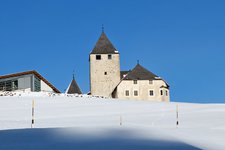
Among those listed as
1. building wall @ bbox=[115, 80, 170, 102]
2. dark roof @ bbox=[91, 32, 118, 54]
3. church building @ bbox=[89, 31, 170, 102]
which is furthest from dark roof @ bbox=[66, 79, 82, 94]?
building wall @ bbox=[115, 80, 170, 102]

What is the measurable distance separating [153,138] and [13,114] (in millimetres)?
19813

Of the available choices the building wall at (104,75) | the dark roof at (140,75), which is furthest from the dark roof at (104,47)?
the dark roof at (140,75)

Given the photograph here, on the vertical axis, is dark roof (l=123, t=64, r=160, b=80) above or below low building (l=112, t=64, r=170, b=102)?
above

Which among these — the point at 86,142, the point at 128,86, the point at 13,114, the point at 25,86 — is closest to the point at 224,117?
the point at 13,114

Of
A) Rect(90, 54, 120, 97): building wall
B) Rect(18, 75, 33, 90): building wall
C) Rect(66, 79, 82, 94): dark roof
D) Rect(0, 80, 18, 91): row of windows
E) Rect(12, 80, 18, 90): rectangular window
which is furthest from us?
Rect(66, 79, 82, 94): dark roof

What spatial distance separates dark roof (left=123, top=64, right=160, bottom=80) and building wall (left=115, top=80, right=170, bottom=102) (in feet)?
2.30

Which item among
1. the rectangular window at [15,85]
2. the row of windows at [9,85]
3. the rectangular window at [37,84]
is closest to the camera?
the row of windows at [9,85]

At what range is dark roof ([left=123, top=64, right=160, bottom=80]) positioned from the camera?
74.8 m

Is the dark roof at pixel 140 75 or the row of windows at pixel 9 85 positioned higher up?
the dark roof at pixel 140 75

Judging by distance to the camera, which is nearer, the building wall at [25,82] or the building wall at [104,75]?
the building wall at [25,82]

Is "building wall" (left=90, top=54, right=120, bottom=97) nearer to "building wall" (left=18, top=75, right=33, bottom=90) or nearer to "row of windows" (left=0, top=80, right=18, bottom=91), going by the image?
"building wall" (left=18, top=75, right=33, bottom=90)

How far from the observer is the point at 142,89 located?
74.1 m

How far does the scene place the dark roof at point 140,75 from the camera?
7475 cm

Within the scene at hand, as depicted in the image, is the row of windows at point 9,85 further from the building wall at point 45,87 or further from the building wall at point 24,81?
the building wall at point 45,87
